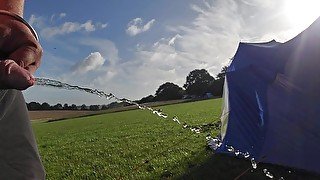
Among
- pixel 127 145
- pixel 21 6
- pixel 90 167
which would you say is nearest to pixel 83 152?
pixel 127 145

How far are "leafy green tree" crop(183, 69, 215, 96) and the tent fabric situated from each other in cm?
7703

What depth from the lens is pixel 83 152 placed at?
11.6 meters

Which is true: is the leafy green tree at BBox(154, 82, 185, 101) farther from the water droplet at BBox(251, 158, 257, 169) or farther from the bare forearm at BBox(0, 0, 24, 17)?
the bare forearm at BBox(0, 0, 24, 17)

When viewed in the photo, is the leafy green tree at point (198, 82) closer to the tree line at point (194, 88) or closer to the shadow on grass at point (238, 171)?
the tree line at point (194, 88)

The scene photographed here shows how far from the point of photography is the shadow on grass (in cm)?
653

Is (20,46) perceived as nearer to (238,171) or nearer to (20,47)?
(20,47)

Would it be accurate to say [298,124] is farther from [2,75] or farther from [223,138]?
[2,75]

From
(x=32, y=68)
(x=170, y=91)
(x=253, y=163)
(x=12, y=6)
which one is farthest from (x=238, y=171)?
(x=170, y=91)

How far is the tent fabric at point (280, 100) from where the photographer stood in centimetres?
641

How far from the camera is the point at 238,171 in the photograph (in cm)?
689

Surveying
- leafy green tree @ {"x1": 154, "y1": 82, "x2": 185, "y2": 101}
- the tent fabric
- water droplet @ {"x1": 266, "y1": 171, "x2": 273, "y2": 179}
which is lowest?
water droplet @ {"x1": 266, "y1": 171, "x2": 273, "y2": 179}

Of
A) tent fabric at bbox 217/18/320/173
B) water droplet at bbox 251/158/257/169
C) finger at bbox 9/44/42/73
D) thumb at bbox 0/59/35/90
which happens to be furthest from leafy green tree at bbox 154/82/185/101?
thumb at bbox 0/59/35/90

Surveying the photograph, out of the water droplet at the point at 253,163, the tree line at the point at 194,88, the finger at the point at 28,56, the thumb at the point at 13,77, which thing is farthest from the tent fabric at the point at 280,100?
the tree line at the point at 194,88

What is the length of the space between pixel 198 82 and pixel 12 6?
94.7 metres
